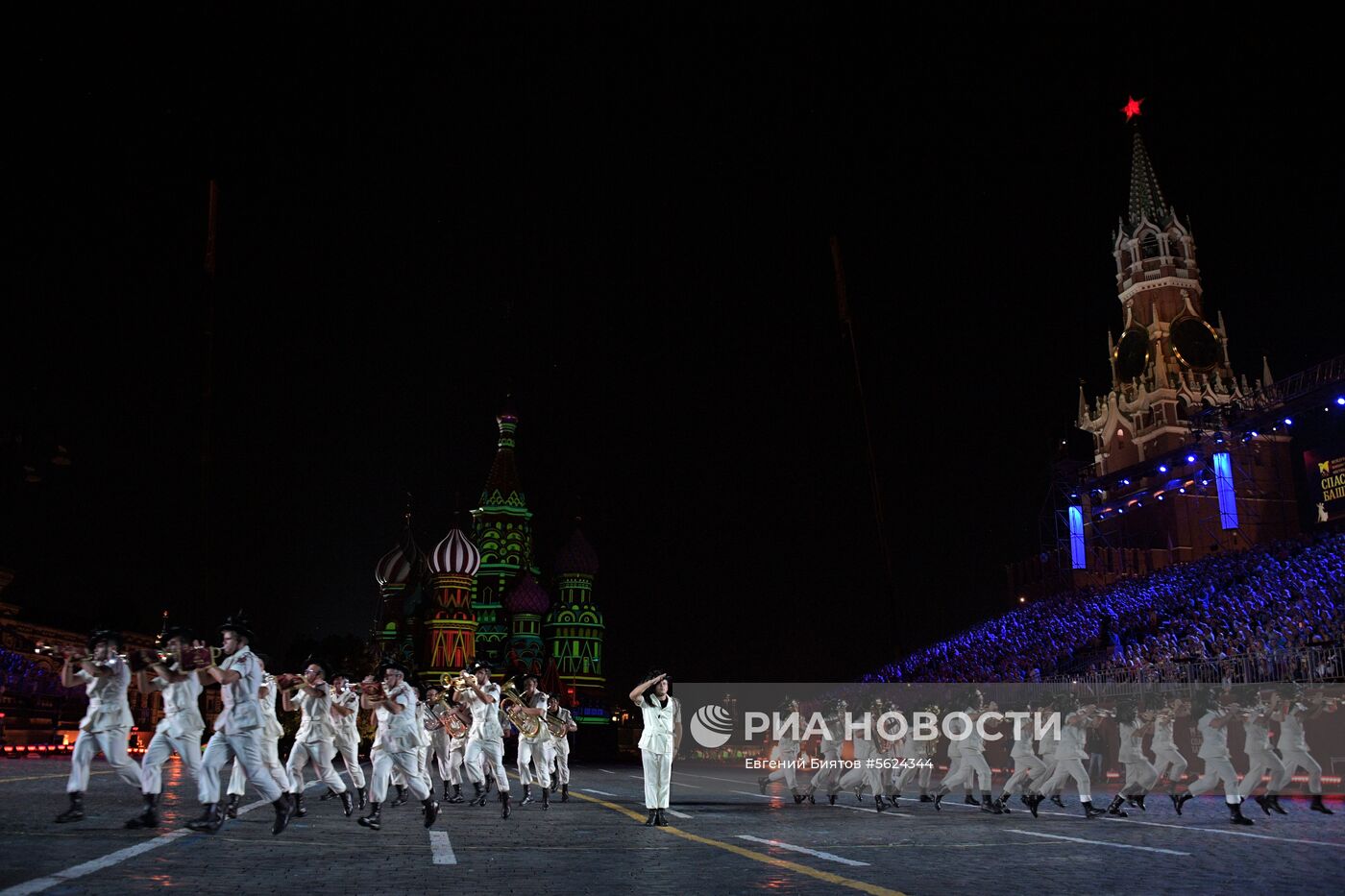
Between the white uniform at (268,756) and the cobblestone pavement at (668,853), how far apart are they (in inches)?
18.3

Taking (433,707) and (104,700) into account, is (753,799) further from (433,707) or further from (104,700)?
(104,700)

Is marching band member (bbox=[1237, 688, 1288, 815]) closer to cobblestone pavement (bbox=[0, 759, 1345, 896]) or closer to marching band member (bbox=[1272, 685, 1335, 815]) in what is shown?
marching band member (bbox=[1272, 685, 1335, 815])

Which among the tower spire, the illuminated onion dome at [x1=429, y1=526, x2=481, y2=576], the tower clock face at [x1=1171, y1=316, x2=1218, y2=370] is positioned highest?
the tower spire

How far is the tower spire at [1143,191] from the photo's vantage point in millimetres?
79812

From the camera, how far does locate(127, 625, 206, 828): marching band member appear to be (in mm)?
10328

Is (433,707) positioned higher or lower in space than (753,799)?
higher

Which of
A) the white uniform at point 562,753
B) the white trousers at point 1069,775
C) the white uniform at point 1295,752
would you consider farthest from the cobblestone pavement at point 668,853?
the white uniform at point 562,753

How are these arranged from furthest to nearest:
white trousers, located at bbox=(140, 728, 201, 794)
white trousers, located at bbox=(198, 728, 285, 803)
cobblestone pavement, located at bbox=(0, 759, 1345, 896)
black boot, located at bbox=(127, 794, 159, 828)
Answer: white trousers, located at bbox=(140, 728, 201, 794), black boot, located at bbox=(127, 794, 159, 828), white trousers, located at bbox=(198, 728, 285, 803), cobblestone pavement, located at bbox=(0, 759, 1345, 896)

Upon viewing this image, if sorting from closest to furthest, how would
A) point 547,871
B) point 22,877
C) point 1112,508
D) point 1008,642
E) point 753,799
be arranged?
1. point 22,877
2. point 547,871
3. point 753,799
4. point 1008,642
5. point 1112,508

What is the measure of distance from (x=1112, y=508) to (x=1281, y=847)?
5411cm

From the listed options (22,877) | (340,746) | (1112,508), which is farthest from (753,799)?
(1112,508)

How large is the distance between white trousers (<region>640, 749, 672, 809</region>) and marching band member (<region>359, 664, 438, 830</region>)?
97.0 inches

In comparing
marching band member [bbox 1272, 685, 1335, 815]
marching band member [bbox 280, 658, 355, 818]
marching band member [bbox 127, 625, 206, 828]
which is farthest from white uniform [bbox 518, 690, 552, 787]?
marching band member [bbox 1272, 685, 1335, 815]

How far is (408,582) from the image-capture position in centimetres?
11125
